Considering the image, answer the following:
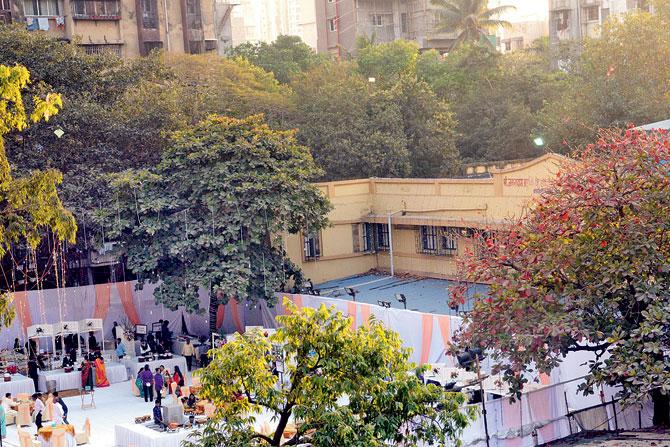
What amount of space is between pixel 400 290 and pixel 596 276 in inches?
628

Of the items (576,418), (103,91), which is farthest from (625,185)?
(103,91)

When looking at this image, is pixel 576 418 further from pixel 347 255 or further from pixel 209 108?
pixel 209 108

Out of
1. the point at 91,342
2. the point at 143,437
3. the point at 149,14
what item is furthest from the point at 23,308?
the point at 149,14

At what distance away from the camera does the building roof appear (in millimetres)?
30359

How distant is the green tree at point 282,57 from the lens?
6122 centimetres

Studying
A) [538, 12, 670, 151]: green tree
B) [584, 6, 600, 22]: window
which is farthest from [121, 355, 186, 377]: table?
[584, 6, 600, 22]: window

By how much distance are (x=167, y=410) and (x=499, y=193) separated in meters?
12.7

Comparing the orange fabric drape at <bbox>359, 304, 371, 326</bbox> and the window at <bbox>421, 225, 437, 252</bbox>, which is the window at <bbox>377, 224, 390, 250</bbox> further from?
the orange fabric drape at <bbox>359, 304, 371, 326</bbox>

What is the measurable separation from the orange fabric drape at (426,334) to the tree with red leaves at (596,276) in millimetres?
7308

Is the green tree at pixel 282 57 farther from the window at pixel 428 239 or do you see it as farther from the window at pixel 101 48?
the window at pixel 428 239

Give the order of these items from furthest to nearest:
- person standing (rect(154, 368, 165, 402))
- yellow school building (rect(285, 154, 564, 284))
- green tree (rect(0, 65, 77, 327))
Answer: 1. yellow school building (rect(285, 154, 564, 284))
2. person standing (rect(154, 368, 165, 402))
3. green tree (rect(0, 65, 77, 327))

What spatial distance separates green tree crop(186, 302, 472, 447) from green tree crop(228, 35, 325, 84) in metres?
47.9

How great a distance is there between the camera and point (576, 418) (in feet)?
63.8

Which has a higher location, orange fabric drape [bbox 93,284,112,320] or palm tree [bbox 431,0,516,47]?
palm tree [bbox 431,0,516,47]
